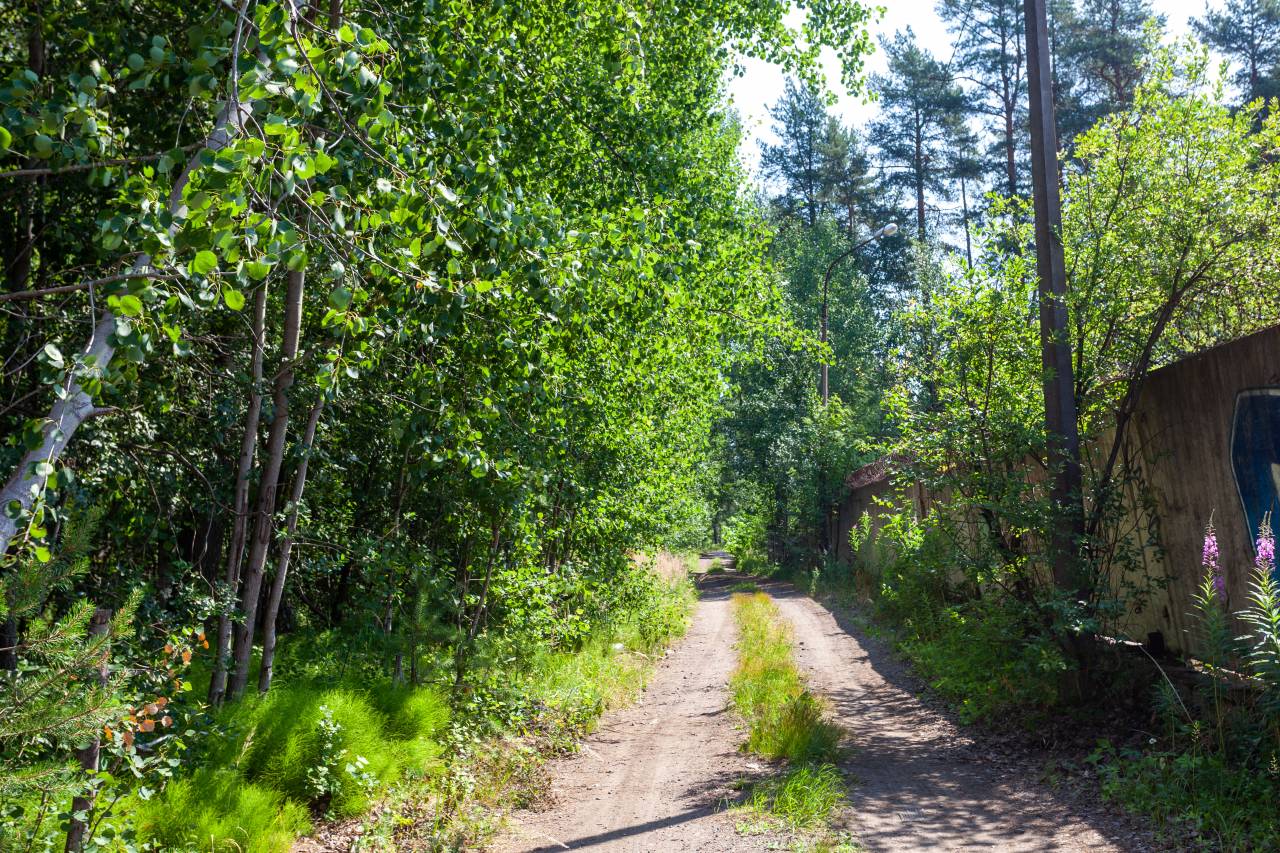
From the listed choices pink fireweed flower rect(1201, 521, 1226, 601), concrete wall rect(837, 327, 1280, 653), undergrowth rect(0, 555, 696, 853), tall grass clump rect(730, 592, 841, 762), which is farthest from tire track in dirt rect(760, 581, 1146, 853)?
undergrowth rect(0, 555, 696, 853)

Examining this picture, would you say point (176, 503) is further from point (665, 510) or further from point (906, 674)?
point (665, 510)

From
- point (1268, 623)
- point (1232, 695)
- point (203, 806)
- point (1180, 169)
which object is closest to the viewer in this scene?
point (203, 806)

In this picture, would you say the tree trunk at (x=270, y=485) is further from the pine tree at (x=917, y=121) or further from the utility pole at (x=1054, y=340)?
the pine tree at (x=917, y=121)

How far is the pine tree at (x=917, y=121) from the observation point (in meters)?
36.5

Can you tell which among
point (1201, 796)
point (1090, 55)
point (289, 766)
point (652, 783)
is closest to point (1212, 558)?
point (1201, 796)

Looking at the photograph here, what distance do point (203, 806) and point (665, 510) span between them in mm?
11673

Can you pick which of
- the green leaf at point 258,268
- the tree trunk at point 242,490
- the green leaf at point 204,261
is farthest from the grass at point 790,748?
the green leaf at point 204,261

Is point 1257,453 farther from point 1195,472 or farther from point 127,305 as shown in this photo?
point 127,305

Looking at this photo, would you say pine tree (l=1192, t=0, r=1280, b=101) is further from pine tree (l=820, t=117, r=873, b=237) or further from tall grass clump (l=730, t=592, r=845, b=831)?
tall grass clump (l=730, t=592, r=845, b=831)

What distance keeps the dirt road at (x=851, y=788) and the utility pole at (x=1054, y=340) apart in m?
1.79

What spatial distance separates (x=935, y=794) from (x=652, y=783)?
2184 mm

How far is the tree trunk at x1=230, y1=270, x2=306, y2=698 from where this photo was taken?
20.1ft

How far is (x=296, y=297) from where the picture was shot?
6.33 metres

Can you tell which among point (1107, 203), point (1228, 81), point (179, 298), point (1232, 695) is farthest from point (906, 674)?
point (179, 298)
